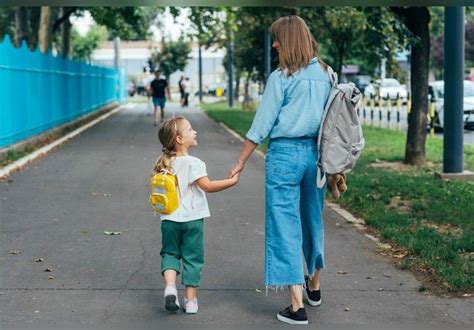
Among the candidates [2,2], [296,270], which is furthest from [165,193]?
[2,2]

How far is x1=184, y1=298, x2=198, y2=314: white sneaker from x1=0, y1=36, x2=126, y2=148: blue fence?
10650mm

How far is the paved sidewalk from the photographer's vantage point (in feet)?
17.9

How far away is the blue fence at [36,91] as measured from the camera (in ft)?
52.7

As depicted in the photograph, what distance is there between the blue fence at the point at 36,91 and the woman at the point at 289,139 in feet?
36.0

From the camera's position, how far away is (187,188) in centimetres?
540

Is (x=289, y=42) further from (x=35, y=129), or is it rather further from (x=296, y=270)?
(x=35, y=129)

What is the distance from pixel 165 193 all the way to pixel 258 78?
1338 inches

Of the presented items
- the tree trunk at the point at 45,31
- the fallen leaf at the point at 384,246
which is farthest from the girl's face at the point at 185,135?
the tree trunk at the point at 45,31

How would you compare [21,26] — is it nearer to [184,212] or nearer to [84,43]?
[184,212]

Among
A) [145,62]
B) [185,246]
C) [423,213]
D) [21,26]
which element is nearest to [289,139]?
[185,246]

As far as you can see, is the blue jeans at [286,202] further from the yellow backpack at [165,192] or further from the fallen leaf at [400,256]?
the fallen leaf at [400,256]

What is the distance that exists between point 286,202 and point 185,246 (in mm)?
697

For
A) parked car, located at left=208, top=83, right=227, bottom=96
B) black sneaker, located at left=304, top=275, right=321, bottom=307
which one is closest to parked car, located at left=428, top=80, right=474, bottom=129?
black sneaker, located at left=304, top=275, right=321, bottom=307

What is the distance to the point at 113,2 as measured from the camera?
17.3ft
